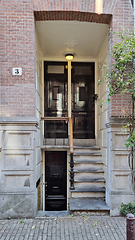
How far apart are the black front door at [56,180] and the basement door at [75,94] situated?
94 centimetres

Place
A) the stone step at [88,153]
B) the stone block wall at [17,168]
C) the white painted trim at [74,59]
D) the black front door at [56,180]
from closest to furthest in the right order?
the stone block wall at [17,168] → the stone step at [88,153] → the black front door at [56,180] → the white painted trim at [74,59]

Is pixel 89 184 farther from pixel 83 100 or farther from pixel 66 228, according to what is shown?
pixel 83 100

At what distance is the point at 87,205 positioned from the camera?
415cm

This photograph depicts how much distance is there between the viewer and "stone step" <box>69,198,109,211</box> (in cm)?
399

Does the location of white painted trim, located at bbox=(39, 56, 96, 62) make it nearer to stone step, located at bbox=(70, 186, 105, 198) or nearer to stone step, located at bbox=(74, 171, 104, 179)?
stone step, located at bbox=(74, 171, 104, 179)

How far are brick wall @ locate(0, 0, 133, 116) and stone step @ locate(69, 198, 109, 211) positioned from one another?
218 centimetres

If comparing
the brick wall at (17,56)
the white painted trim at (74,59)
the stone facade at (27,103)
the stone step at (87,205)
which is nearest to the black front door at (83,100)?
the white painted trim at (74,59)

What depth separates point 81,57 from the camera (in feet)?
20.8

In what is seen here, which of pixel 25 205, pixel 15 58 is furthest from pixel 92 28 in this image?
pixel 25 205

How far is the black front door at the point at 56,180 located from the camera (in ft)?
19.2

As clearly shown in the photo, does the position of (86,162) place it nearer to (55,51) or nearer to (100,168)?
(100,168)

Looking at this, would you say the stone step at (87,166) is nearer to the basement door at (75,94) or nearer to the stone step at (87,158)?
the stone step at (87,158)

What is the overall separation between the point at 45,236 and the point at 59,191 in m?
2.72

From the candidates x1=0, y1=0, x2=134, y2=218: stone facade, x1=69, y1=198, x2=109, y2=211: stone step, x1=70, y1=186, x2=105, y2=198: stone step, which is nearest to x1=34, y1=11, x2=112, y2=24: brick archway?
x1=0, y1=0, x2=134, y2=218: stone facade
